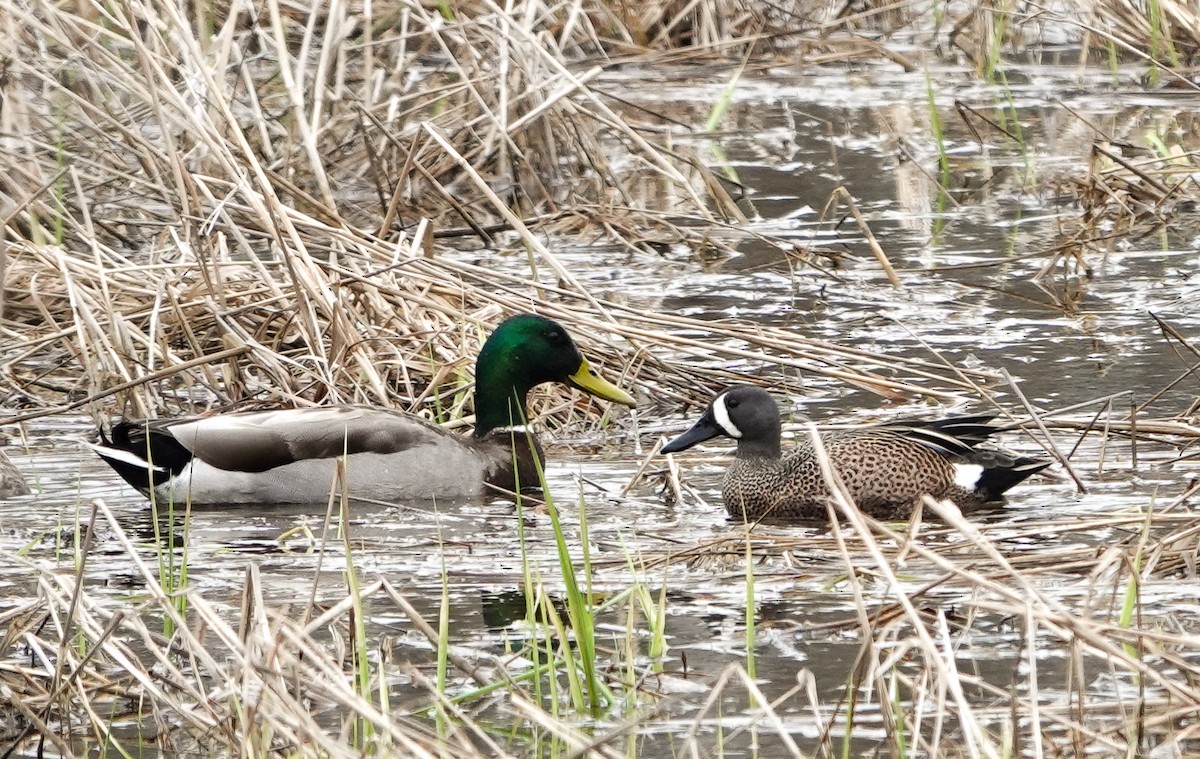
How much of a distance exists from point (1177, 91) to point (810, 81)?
264 centimetres

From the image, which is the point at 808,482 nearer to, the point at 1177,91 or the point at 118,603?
the point at 118,603

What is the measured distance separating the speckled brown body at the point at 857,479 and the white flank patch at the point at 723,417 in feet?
0.34

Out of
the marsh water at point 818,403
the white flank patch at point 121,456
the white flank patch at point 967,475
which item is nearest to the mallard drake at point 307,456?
the white flank patch at point 121,456

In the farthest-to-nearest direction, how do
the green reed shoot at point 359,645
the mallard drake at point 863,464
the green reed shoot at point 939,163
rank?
the green reed shoot at point 939,163 → the mallard drake at point 863,464 → the green reed shoot at point 359,645

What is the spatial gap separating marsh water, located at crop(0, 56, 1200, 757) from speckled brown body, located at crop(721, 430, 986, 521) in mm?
144

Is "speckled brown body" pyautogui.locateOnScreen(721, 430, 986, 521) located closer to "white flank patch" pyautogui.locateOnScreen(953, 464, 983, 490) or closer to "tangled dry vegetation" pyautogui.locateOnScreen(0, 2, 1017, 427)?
"white flank patch" pyautogui.locateOnScreen(953, 464, 983, 490)

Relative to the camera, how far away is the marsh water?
4883 mm

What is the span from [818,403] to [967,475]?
3.97 ft

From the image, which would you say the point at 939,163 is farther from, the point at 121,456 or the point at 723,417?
the point at 121,456

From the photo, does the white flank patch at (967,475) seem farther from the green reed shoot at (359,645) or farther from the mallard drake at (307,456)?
the green reed shoot at (359,645)

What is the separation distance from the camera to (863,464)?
22.0 feet

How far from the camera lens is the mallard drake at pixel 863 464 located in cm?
663

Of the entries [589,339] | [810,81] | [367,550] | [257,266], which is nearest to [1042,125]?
[810,81]

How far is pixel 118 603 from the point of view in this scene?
5.13 metres
